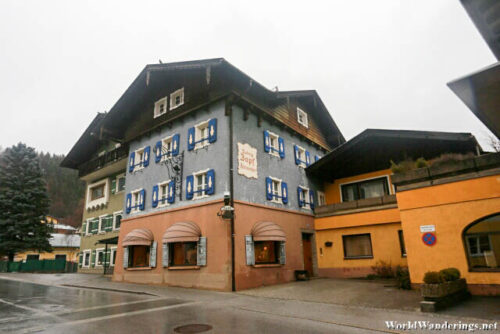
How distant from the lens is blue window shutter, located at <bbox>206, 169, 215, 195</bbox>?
16266 mm

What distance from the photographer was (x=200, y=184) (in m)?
17.5

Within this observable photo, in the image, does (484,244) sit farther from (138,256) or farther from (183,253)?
(138,256)

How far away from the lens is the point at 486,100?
476 centimetres

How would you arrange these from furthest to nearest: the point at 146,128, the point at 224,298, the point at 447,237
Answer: the point at 146,128 → the point at 224,298 → the point at 447,237

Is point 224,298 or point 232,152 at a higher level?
point 232,152

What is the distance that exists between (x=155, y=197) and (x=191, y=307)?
10172 mm

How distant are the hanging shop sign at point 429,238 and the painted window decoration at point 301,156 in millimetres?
10920

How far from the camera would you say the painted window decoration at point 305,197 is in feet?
68.6

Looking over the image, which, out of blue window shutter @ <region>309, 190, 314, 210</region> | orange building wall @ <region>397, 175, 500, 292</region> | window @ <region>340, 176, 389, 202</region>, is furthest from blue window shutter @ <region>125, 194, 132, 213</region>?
orange building wall @ <region>397, 175, 500, 292</region>

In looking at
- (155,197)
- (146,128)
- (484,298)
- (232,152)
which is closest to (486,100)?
(484,298)

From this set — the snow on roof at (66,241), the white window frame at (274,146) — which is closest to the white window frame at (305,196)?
the white window frame at (274,146)

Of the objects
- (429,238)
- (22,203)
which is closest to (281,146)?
(429,238)

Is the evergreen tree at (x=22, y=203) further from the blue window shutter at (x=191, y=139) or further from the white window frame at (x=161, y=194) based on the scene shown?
the blue window shutter at (x=191, y=139)

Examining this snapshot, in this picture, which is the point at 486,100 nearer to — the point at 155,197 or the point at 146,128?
the point at 155,197
